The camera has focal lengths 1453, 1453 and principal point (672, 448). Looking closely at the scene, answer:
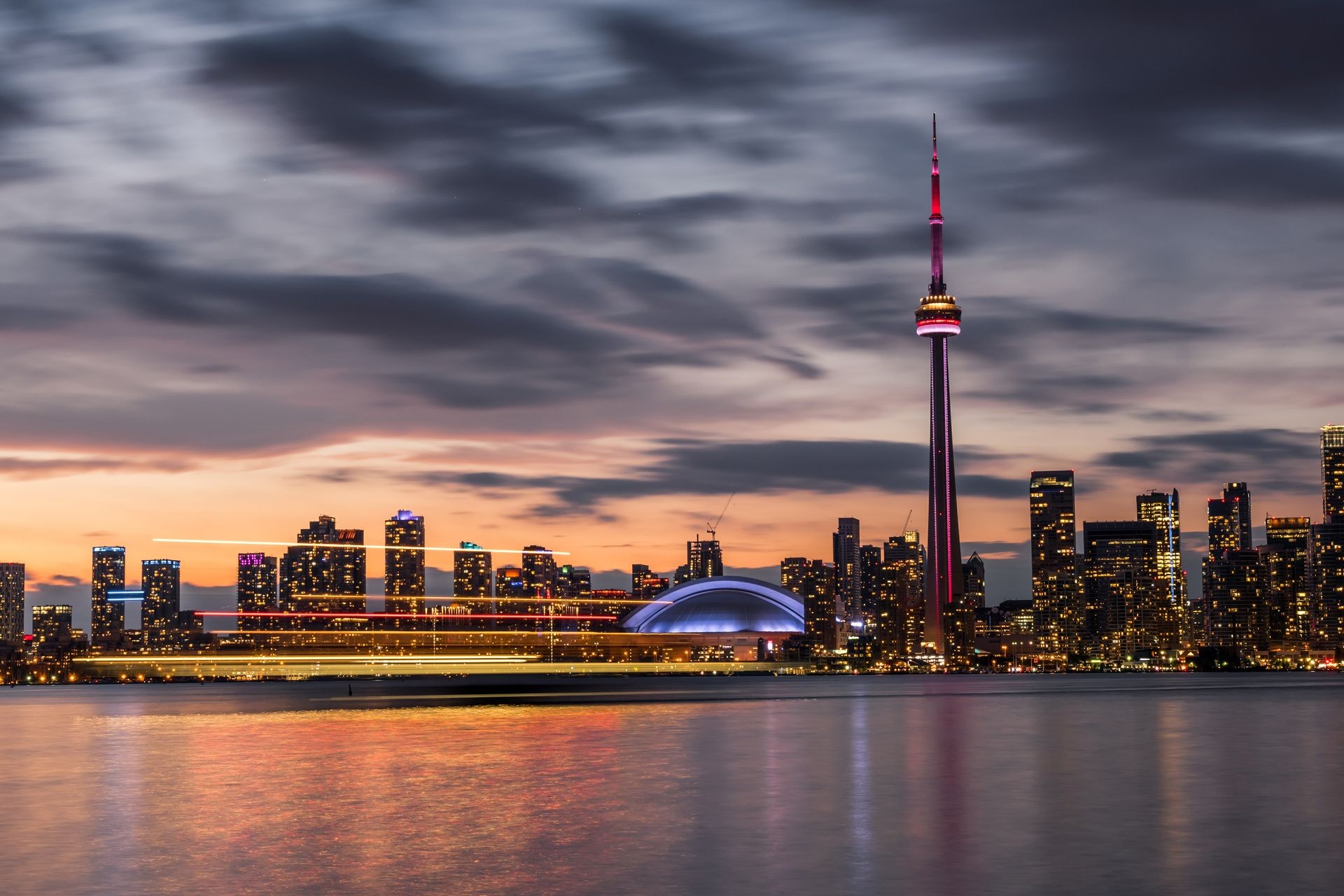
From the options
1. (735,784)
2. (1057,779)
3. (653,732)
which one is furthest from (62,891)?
(653,732)

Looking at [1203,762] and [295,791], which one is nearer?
[295,791]

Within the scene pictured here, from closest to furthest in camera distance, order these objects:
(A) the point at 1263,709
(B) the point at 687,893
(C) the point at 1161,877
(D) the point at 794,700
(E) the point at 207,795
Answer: (B) the point at 687,893
(C) the point at 1161,877
(E) the point at 207,795
(A) the point at 1263,709
(D) the point at 794,700

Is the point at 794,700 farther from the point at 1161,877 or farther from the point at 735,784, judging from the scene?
the point at 1161,877

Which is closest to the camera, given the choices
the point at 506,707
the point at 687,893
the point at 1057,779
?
the point at 687,893

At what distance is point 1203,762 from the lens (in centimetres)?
7719

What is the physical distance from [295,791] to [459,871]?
81.6 feet

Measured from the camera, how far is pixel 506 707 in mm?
171750

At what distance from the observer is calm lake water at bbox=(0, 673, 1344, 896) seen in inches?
1507

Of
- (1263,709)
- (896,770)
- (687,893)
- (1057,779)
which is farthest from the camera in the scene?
(1263,709)

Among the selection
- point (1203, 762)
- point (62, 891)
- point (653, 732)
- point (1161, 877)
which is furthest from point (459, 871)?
point (653, 732)

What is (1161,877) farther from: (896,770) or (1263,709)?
(1263,709)

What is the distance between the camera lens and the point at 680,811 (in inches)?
2124

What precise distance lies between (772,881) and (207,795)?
32.4 metres

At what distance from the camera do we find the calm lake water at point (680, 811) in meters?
38.3
